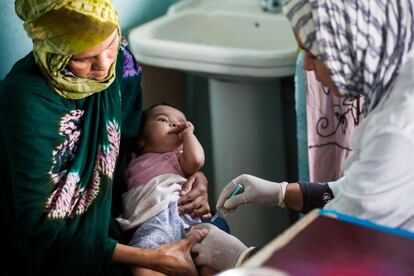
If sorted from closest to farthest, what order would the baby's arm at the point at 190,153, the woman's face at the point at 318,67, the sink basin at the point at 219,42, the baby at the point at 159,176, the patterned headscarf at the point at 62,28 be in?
the woman's face at the point at 318,67 → the patterned headscarf at the point at 62,28 → the baby at the point at 159,176 → the baby's arm at the point at 190,153 → the sink basin at the point at 219,42

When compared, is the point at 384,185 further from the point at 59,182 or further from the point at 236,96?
the point at 236,96

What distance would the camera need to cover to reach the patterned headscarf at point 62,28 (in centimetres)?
123

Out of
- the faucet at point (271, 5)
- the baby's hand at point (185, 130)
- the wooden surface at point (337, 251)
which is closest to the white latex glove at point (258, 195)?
the baby's hand at point (185, 130)

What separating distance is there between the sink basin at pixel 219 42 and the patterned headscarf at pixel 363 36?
74 cm

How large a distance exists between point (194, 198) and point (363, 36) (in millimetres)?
699

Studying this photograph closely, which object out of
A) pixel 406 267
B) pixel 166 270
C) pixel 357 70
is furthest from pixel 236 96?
pixel 406 267

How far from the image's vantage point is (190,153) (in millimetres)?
1602

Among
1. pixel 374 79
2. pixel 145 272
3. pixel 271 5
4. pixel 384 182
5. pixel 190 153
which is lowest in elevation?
pixel 145 272

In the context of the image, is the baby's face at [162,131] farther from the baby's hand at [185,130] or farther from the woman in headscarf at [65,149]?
the woman in headscarf at [65,149]

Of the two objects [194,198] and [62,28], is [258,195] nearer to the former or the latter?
[194,198]

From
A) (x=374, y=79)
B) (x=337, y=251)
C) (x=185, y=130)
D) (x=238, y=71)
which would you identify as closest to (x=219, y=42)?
(x=238, y=71)

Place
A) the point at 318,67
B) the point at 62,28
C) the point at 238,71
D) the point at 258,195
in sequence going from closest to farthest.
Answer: the point at 318,67, the point at 62,28, the point at 258,195, the point at 238,71

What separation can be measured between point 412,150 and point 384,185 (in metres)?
0.07

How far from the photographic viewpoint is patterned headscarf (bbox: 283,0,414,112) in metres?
1.02
